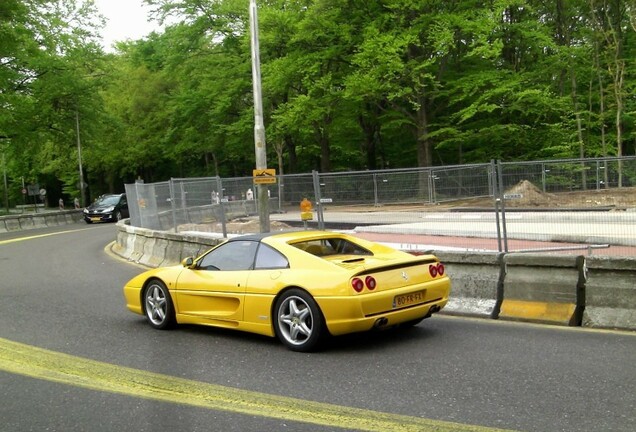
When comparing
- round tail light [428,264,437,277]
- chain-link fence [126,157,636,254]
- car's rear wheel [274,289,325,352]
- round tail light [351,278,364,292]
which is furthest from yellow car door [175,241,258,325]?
chain-link fence [126,157,636,254]

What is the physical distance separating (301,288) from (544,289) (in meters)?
3.14

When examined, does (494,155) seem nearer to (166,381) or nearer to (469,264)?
(469,264)

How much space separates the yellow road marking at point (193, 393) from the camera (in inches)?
168

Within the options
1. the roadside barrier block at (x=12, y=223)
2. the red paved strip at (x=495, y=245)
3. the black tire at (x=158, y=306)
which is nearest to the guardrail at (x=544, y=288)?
the red paved strip at (x=495, y=245)

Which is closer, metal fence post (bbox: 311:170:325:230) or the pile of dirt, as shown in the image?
the pile of dirt

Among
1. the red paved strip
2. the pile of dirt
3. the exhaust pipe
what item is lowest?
the exhaust pipe

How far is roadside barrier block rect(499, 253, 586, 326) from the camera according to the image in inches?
285

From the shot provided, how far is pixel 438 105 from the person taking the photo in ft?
108

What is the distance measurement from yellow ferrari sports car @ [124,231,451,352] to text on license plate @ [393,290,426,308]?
10mm

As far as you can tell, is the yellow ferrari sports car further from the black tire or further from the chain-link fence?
the chain-link fence

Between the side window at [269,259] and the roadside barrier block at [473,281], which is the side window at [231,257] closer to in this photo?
the side window at [269,259]

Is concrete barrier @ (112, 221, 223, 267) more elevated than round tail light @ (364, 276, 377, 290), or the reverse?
round tail light @ (364, 276, 377, 290)

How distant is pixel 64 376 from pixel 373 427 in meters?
3.06

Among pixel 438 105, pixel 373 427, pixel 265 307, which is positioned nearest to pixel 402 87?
pixel 438 105
